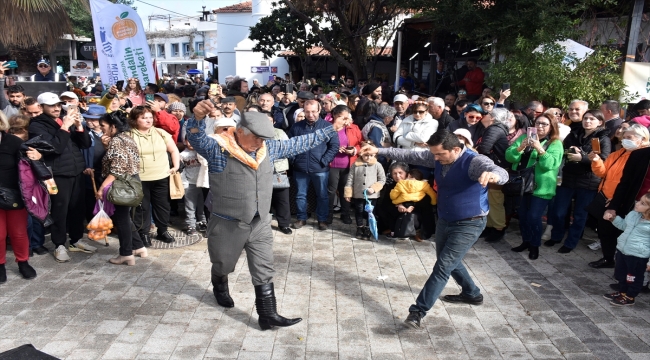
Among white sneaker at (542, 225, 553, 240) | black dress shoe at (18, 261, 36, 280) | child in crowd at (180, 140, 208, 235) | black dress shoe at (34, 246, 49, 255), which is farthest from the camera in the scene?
child in crowd at (180, 140, 208, 235)

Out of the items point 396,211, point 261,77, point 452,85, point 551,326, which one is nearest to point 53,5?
point 452,85

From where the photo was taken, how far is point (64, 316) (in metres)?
4.72

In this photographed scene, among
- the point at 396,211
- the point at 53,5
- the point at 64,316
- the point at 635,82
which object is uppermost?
the point at 53,5

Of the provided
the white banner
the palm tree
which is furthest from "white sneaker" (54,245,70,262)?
the white banner

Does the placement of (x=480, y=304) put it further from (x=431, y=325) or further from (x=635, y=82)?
(x=635, y=82)

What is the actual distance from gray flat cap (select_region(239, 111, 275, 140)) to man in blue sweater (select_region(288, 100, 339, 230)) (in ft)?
9.92

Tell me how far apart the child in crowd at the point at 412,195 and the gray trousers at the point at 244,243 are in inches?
109

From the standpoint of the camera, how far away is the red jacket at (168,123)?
748 cm

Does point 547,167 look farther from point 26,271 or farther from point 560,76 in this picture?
point 26,271

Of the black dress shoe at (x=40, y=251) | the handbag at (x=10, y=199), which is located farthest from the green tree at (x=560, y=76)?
the black dress shoe at (x=40, y=251)

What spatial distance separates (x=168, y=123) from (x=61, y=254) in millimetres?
2310

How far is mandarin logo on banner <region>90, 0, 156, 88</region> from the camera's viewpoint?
9195mm

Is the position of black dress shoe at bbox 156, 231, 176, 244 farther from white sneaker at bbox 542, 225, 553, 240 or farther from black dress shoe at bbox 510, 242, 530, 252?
white sneaker at bbox 542, 225, 553, 240

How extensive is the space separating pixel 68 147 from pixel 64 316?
2.13m
